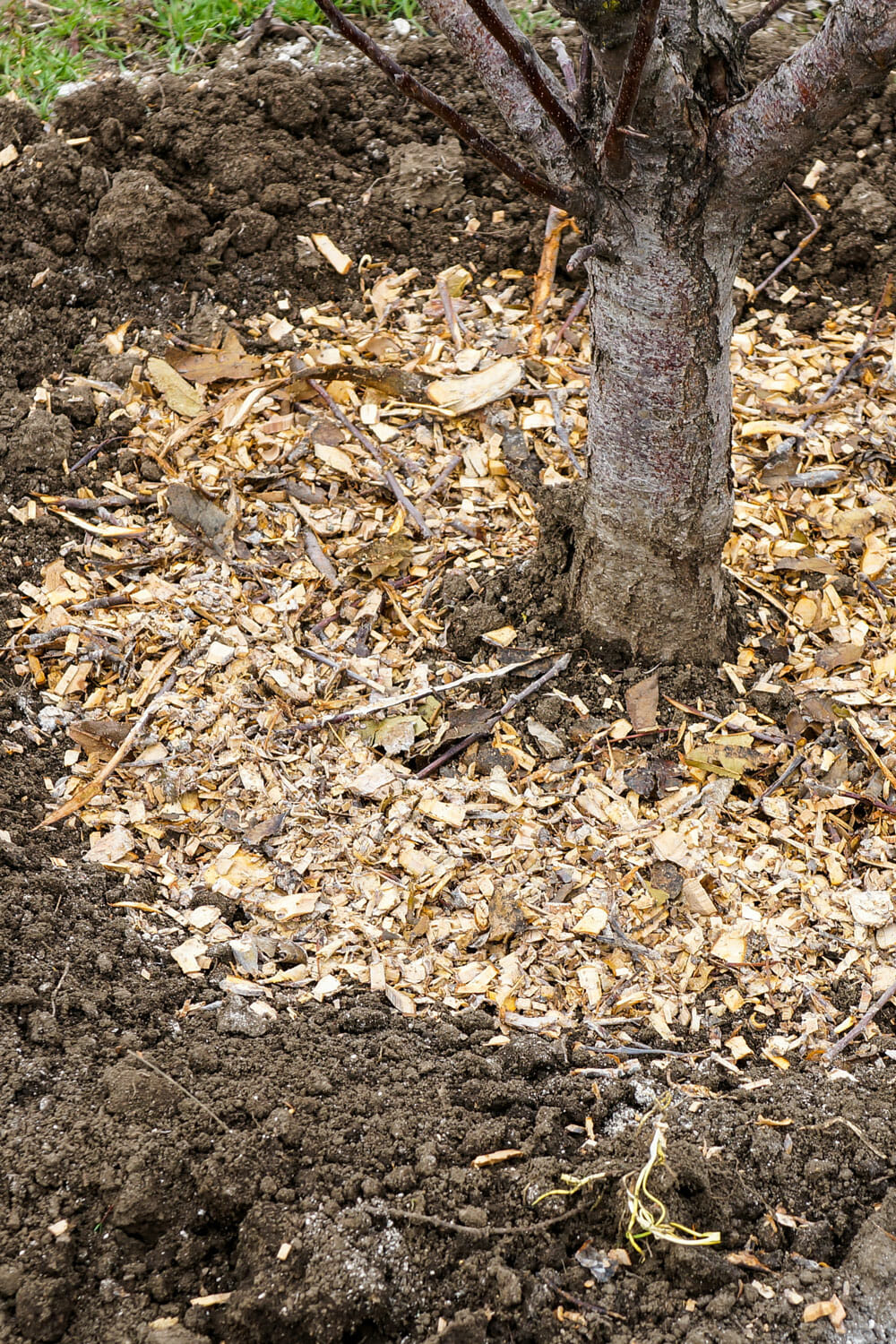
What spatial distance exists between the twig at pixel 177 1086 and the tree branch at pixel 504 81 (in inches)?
86.6

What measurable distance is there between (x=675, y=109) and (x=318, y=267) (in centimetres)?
219

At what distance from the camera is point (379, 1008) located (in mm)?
2586

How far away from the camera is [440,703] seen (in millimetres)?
3227

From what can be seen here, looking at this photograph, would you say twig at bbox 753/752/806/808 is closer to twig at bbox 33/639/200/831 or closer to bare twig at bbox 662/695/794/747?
bare twig at bbox 662/695/794/747

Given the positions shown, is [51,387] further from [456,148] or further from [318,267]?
[456,148]

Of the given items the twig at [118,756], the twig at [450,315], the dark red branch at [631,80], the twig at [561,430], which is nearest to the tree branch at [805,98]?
the dark red branch at [631,80]

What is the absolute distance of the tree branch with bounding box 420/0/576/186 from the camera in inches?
97.7

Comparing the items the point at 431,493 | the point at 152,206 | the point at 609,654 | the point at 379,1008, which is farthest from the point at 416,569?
the point at 152,206

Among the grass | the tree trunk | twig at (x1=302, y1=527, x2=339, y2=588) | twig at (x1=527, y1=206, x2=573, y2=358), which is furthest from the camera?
the grass

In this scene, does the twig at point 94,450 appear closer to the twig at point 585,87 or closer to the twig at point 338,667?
the twig at point 338,667

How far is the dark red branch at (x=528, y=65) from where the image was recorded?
1.92 meters

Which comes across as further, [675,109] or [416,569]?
[416,569]

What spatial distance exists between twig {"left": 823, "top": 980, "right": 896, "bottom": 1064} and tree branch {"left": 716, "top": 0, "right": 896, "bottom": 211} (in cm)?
187

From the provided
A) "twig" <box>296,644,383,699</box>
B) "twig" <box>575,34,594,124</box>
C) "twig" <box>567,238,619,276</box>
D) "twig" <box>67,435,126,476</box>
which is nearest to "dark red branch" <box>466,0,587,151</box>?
"twig" <box>575,34,594,124</box>
